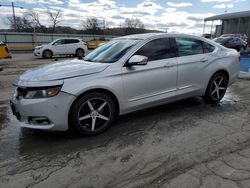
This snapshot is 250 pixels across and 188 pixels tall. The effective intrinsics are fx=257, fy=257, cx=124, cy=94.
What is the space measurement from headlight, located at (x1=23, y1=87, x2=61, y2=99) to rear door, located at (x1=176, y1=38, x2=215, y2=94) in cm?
Answer: 240

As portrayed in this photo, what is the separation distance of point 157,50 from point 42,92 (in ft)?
7.38

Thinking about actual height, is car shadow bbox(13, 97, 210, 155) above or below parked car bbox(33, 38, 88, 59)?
below

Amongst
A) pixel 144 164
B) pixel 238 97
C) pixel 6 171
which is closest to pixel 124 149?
pixel 144 164

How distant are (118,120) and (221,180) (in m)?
2.40

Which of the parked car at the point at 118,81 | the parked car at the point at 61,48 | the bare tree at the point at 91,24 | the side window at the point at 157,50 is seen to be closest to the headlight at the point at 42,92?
the parked car at the point at 118,81

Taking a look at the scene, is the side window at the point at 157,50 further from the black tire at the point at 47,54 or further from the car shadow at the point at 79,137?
the black tire at the point at 47,54

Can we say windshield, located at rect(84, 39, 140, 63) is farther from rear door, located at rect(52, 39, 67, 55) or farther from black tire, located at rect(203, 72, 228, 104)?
rear door, located at rect(52, 39, 67, 55)

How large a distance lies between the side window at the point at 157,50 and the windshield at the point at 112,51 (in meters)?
0.21

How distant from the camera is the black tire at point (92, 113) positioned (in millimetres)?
3943

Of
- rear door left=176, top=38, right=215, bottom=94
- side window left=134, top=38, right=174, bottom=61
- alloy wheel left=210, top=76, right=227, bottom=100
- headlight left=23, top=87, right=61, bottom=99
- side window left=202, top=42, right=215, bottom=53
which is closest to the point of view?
headlight left=23, top=87, right=61, bottom=99

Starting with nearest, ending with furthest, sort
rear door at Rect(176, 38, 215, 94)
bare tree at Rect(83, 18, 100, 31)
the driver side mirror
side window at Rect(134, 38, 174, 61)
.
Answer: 1. the driver side mirror
2. side window at Rect(134, 38, 174, 61)
3. rear door at Rect(176, 38, 215, 94)
4. bare tree at Rect(83, 18, 100, 31)

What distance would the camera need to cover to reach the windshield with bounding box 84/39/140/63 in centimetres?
456

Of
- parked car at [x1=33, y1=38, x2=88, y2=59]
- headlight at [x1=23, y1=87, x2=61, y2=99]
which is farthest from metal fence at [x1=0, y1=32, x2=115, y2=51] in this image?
headlight at [x1=23, y1=87, x2=61, y2=99]

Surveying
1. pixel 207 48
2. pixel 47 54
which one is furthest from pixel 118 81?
pixel 47 54
